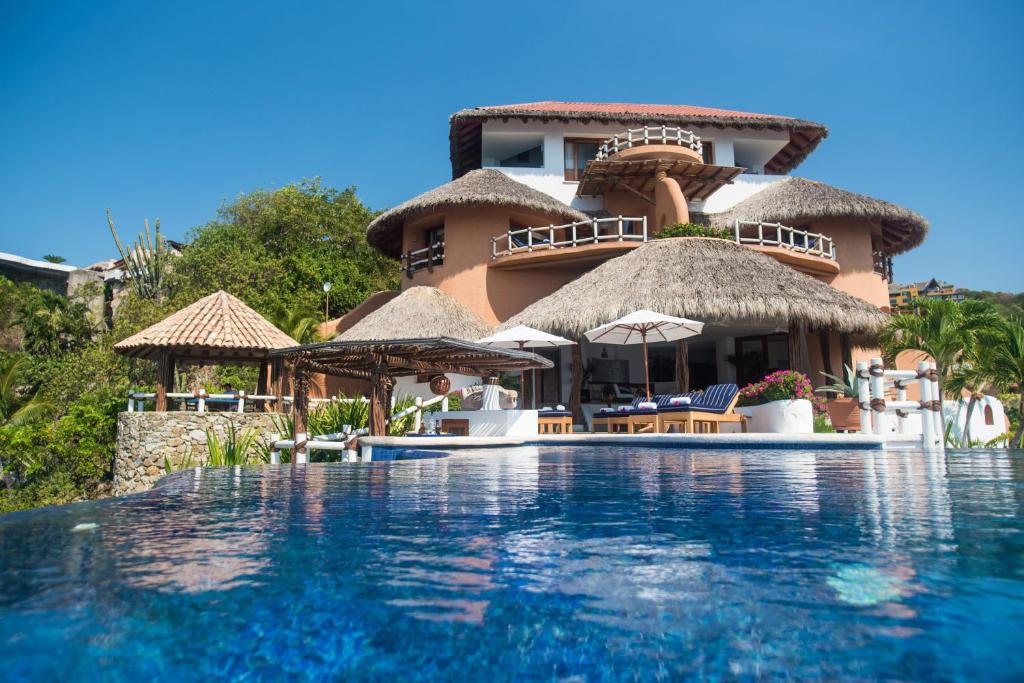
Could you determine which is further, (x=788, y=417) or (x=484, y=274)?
(x=484, y=274)

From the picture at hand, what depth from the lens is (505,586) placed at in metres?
1.90

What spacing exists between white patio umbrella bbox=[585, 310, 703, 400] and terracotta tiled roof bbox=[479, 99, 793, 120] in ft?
35.8

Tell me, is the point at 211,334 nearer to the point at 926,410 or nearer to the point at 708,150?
the point at 926,410

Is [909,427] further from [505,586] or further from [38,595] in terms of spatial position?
[38,595]

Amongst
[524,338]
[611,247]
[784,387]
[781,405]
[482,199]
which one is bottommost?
[781,405]

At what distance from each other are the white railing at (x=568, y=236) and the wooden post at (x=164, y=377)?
31.7 ft

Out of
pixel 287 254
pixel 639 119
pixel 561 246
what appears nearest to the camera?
pixel 561 246

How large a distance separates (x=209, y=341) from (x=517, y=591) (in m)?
15.3

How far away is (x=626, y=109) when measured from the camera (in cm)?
2584

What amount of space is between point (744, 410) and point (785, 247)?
8940 mm

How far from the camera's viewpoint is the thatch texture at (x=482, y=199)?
21234 mm

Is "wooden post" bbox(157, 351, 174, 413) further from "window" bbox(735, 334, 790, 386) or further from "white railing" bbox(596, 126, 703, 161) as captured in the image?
"window" bbox(735, 334, 790, 386)

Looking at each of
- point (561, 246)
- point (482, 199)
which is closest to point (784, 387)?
point (561, 246)

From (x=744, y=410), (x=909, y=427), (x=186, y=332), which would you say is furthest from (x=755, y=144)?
(x=186, y=332)
